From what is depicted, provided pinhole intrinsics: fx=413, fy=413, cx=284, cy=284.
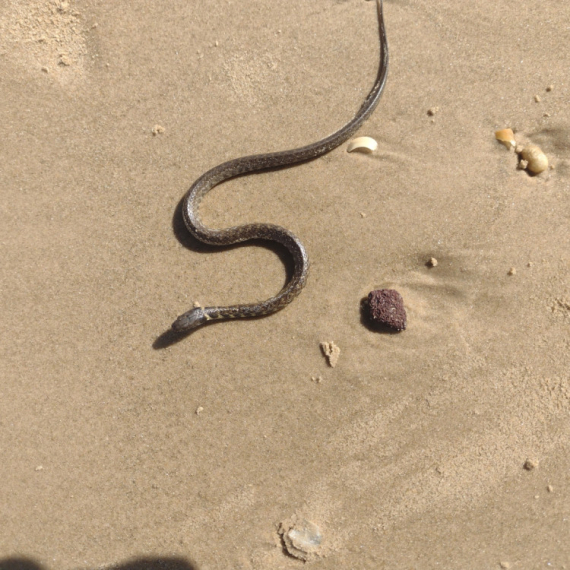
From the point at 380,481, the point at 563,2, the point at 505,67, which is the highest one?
the point at 563,2

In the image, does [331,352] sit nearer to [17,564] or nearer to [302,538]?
[302,538]

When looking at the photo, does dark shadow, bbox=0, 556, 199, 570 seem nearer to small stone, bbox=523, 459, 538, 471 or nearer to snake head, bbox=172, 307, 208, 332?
snake head, bbox=172, 307, 208, 332

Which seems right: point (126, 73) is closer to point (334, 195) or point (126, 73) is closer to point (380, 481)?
point (334, 195)

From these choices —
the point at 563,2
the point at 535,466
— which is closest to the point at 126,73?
the point at 563,2

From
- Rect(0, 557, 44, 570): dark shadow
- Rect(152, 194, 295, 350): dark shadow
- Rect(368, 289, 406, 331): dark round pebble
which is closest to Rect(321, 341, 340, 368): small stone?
Rect(368, 289, 406, 331): dark round pebble

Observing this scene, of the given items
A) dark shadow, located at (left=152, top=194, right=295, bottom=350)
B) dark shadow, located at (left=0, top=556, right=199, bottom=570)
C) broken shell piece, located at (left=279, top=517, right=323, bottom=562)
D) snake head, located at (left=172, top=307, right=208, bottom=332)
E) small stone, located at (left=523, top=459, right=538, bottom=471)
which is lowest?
dark shadow, located at (left=0, top=556, right=199, bottom=570)

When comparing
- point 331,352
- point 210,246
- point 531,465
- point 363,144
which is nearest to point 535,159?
point 363,144

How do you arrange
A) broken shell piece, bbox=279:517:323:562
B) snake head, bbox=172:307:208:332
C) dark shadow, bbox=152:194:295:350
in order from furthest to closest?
dark shadow, bbox=152:194:295:350
snake head, bbox=172:307:208:332
broken shell piece, bbox=279:517:323:562
